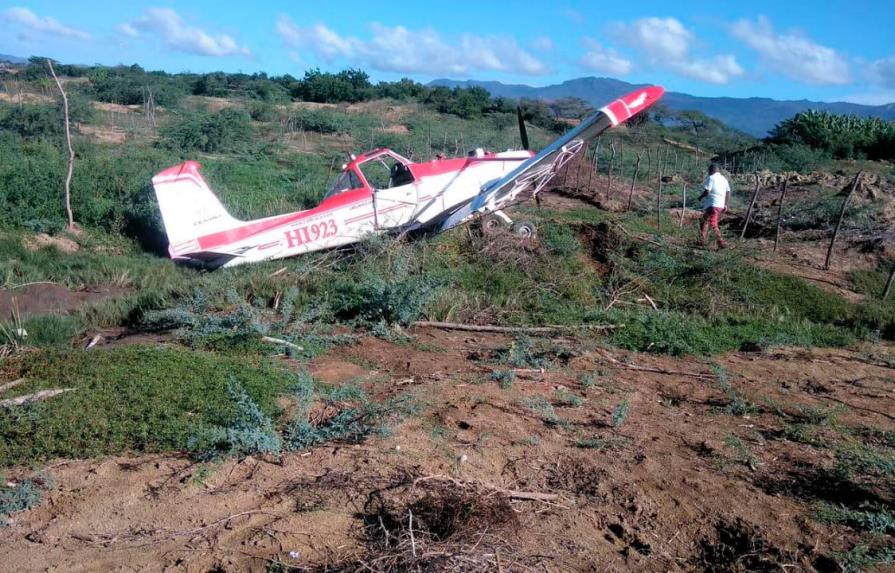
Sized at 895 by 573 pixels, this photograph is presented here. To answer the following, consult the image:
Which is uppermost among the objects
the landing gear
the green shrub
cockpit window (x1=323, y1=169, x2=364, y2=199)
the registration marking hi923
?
the green shrub

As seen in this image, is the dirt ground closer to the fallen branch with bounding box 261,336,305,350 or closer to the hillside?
the hillside

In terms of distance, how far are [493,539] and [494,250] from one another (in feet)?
23.4

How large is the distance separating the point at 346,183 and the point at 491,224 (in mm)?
2476

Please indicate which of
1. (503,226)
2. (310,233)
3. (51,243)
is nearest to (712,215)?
(503,226)

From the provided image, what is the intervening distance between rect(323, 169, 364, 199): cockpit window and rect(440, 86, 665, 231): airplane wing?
159 cm

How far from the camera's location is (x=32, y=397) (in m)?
5.35

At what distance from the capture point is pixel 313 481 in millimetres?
4555

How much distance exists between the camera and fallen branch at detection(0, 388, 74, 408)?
5.22 metres

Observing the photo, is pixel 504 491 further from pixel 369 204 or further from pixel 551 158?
pixel 551 158

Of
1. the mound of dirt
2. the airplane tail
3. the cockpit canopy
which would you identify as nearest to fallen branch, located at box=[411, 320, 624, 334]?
the cockpit canopy

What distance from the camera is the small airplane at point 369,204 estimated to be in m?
10.9

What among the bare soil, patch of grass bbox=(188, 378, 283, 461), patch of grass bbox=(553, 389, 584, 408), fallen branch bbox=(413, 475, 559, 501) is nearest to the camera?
fallen branch bbox=(413, 475, 559, 501)

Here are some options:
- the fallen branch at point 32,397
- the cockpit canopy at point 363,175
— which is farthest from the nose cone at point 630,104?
the fallen branch at point 32,397

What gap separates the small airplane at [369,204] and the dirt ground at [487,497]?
16.9 feet
